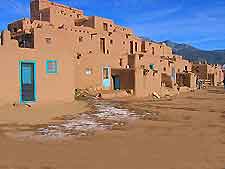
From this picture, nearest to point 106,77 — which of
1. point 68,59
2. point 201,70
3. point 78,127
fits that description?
point 68,59

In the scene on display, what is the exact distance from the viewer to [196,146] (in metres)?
8.30

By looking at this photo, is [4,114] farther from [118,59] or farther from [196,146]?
[118,59]

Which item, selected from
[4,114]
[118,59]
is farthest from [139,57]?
[4,114]

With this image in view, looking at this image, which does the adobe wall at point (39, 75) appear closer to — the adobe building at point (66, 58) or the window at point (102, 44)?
the adobe building at point (66, 58)

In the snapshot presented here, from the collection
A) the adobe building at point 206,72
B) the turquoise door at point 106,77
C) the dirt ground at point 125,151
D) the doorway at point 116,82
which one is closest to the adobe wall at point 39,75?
the dirt ground at point 125,151

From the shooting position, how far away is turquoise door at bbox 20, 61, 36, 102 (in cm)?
1615

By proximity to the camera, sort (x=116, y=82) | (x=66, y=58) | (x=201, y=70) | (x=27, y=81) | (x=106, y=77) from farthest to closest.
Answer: (x=201, y=70), (x=116, y=82), (x=106, y=77), (x=66, y=58), (x=27, y=81)

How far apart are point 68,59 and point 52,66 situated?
4.76ft

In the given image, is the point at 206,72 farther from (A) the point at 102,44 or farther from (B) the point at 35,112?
(B) the point at 35,112

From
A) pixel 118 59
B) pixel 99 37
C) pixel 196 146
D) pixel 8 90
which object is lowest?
pixel 196 146

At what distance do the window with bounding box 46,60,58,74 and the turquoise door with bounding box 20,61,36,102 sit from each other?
1.00 meters

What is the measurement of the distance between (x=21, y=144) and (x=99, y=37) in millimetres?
26746

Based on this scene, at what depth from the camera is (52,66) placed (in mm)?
17812

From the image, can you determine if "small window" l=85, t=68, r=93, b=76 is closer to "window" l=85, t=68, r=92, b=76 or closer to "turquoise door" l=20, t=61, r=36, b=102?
"window" l=85, t=68, r=92, b=76
